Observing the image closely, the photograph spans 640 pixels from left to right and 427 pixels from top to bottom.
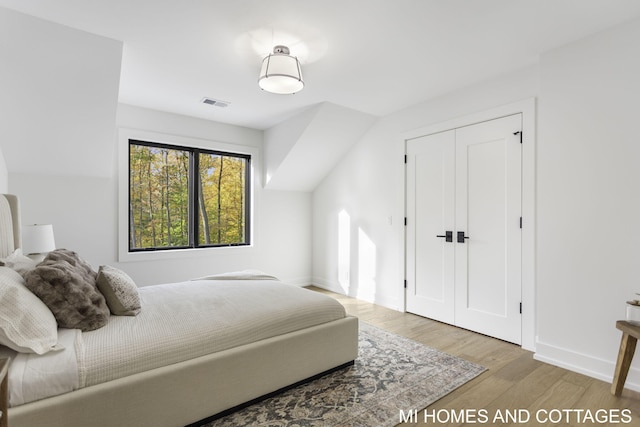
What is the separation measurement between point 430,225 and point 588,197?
4.87 feet

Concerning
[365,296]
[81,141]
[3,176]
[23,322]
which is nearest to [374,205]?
[365,296]

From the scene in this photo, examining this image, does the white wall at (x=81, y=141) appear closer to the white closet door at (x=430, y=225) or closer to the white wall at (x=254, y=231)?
the white wall at (x=254, y=231)

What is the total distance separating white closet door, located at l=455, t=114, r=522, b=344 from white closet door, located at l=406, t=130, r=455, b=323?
102 mm

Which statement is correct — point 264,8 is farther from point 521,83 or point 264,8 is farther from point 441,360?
point 441,360

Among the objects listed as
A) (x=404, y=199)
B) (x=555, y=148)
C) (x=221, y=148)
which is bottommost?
(x=404, y=199)

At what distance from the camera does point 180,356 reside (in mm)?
1748

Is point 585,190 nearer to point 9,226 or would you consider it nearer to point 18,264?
point 18,264

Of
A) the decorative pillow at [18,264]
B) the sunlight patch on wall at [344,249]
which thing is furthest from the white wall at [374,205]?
the decorative pillow at [18,264]

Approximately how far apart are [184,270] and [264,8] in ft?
10.9

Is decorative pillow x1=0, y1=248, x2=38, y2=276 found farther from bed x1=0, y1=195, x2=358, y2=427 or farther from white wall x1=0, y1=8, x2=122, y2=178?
white wall x1=0, y1=8, x2=122, y2=178

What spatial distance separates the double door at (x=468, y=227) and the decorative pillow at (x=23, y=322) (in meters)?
3.28

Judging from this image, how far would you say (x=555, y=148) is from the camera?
257 centimetres

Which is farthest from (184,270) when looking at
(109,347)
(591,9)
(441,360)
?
(591,9)

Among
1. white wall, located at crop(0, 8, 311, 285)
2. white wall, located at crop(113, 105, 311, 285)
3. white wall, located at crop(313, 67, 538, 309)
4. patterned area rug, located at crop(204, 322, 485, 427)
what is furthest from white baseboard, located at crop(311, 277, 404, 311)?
patterned area rug, located at crop(204, 322, 485, 427)
